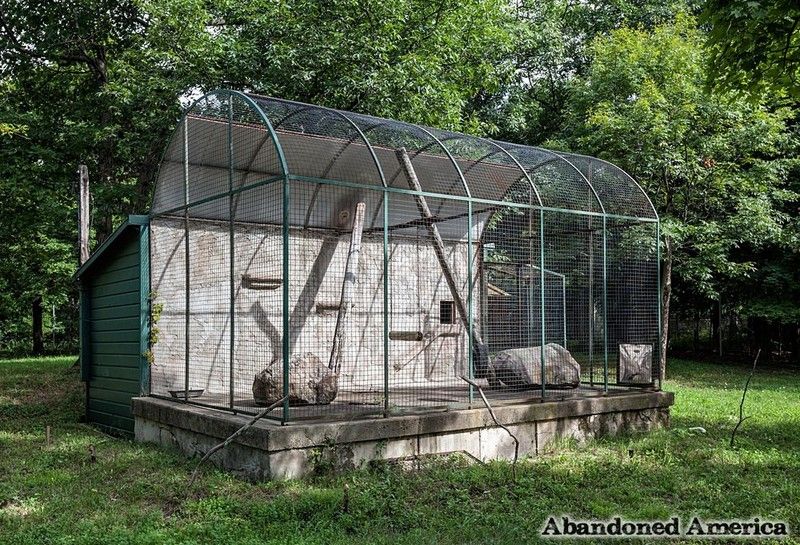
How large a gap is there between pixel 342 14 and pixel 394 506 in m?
9.09

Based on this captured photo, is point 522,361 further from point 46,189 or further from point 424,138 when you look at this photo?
point 46,189

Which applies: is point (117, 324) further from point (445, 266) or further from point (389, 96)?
point (389, 96)

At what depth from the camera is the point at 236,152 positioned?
29.0ft

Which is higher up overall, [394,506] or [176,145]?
[176,145]

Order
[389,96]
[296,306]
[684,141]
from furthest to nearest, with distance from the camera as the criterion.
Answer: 1. [684,141]
2. [389,96]
3. [296,306]

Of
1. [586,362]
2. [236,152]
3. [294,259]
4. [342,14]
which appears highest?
[342,14]

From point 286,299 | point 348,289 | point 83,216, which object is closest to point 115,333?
point 348,289

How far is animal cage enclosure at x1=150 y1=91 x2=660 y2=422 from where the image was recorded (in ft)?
27.9

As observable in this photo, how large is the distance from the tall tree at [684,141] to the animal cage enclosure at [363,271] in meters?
4.43

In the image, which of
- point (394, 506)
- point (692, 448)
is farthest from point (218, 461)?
point (692, 448)

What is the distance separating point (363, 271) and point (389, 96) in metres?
3.36

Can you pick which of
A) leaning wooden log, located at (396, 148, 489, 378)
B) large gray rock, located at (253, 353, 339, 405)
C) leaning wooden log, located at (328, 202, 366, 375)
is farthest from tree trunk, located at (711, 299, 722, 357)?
large gray rock, located at (253, 353, 339, 405)

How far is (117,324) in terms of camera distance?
971 centimetres

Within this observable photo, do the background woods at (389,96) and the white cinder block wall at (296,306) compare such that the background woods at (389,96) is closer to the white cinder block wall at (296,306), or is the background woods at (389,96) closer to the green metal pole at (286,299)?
the white cinder block wall at (296,306)
